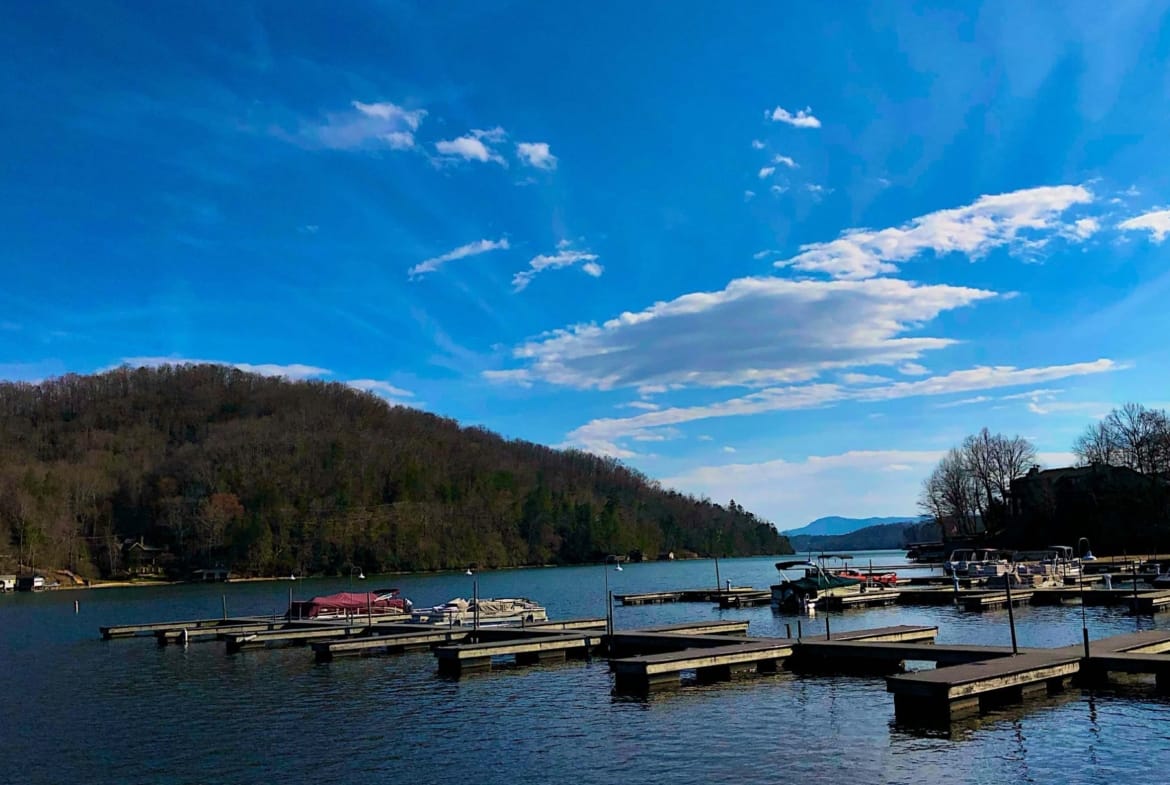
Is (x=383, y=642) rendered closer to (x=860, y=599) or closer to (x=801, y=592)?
(x=801, y=592)

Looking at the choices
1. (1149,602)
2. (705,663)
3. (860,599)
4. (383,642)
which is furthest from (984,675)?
(860,599)

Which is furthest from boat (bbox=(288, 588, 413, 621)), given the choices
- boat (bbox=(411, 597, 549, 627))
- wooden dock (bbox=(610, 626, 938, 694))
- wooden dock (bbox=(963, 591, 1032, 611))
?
wooden dock (bbox=(963, 591, 1032, 611))

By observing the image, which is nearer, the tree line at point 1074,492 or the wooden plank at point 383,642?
the wooden plank at point 383,642

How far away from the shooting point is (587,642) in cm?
3638

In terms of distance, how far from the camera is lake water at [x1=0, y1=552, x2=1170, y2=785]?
18672 mm

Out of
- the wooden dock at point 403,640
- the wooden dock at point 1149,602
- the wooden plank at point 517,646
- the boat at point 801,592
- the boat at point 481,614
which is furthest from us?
the boat at point 801,592

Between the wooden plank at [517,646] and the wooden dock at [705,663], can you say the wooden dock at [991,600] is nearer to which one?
the wooden dock at [705,663]

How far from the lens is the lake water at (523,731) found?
1867 cm

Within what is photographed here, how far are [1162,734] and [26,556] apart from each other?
502 feet

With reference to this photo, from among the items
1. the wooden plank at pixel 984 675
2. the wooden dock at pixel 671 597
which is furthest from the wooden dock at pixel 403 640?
the wooden dock at pixel 671 597

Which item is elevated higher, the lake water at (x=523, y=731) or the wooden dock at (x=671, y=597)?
the lake water at (x=523, y=731)

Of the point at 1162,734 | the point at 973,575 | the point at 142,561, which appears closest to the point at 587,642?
the point at 1162,734

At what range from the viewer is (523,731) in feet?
75.6

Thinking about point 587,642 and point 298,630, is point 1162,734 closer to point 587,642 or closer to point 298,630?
point 587,642
